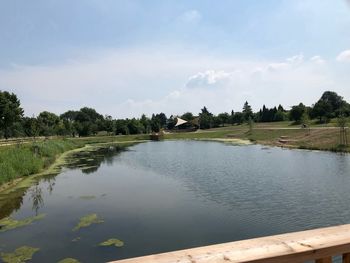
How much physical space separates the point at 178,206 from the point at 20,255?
Result: 25.5ft

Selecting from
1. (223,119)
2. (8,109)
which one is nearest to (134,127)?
(223,119)

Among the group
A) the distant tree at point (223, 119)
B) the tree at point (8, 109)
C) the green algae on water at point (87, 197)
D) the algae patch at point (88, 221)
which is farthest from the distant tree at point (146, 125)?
the algae patch at point (88, 221)

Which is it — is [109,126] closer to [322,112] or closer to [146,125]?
[146,125]

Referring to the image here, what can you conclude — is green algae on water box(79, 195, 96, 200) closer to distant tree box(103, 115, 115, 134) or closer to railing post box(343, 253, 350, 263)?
railing post box(343, 253, 350, 263)

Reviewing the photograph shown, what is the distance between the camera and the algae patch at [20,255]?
11.3 m

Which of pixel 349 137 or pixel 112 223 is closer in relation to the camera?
pixel 112 223

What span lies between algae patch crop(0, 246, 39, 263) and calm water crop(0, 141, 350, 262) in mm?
301

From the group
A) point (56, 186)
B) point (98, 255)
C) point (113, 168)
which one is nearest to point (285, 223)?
point (98, 255)

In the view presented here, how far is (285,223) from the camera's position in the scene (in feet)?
44.5

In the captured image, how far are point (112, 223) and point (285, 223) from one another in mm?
7017

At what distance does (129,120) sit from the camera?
331 feet

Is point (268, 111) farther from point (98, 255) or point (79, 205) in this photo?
point (98, 255)

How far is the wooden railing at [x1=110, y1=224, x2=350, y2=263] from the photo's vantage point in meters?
1.98

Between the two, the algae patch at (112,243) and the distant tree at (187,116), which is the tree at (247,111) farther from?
A: the algae patch at (112,243)
